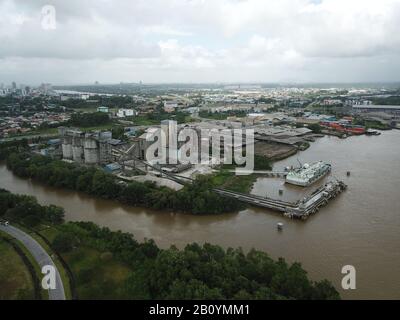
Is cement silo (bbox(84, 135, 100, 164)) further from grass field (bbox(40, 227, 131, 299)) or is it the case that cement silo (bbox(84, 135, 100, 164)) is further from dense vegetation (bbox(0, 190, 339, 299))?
grass field (bbox(40, 227, 131, 299))

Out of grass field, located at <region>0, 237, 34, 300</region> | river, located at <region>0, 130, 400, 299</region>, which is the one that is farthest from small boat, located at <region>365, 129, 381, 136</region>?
grass field, located at <region>0, 237, 34, 300</region>

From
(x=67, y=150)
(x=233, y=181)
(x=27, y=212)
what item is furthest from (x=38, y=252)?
(x=67, y=150)

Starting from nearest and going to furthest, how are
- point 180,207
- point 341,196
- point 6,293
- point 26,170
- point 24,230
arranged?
point 6,293 → point 24,230 → point 180,207 → point 341,196 → point 26,170

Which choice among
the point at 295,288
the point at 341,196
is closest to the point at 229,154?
the point at 341,196

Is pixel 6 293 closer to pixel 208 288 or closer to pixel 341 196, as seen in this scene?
pixel 208 288

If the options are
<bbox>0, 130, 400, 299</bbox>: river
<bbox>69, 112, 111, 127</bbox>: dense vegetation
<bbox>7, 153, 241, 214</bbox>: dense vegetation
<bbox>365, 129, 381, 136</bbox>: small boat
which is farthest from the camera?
<bbox>69, 112, 111, 127</bbox>: dense vegetation

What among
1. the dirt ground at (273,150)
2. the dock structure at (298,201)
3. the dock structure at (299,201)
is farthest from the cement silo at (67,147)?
the dirt ground at (273,150)
